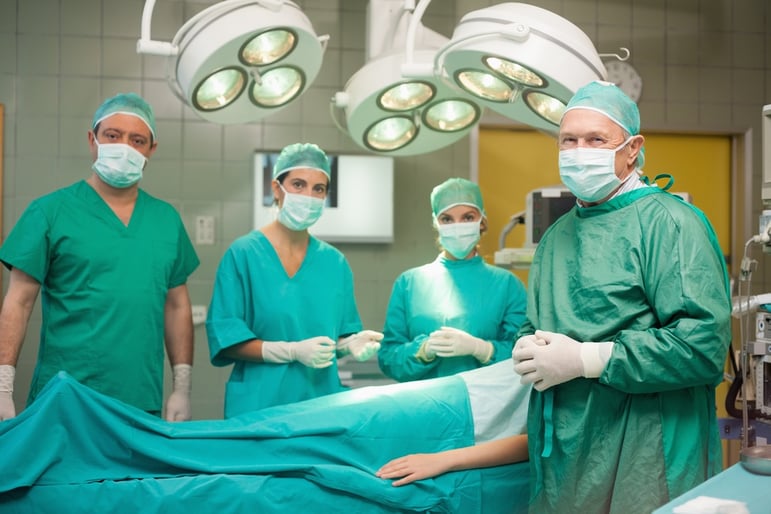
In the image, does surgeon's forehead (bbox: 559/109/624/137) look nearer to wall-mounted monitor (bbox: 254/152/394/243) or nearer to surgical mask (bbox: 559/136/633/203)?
surgical mask (bbox: 559/136/633/203)

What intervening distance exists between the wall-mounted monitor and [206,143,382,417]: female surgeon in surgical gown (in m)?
1.25

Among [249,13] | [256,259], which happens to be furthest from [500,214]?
[249,13]

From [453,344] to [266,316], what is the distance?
565 mm

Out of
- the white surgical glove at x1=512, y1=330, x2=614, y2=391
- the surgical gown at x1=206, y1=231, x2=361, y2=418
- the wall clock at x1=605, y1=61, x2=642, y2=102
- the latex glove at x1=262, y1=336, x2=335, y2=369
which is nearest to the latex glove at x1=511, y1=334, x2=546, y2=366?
the white surgical glove at x1=512, y1=330, x2=614, y2=391

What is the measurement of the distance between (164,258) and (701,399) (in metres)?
1.53

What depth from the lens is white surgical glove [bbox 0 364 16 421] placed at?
2.13 m

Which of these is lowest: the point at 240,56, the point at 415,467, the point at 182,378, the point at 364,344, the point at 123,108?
the point at 415,467

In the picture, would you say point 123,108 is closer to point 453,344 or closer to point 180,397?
point 180,397

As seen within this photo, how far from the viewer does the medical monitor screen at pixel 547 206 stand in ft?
9.62

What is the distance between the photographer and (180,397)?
7.91 ft

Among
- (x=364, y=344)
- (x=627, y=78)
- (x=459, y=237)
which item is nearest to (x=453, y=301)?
(x=459, y=237)

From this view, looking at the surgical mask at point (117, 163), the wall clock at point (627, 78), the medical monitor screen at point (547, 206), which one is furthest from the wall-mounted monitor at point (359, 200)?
the surgical mask at point (117, 163)

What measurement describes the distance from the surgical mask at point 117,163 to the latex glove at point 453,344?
100cm

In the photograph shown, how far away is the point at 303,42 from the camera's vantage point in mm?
2281
